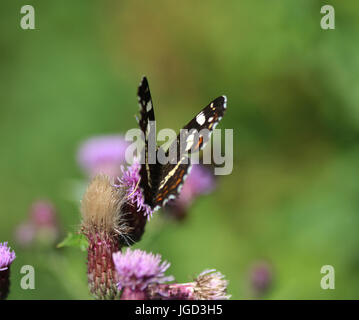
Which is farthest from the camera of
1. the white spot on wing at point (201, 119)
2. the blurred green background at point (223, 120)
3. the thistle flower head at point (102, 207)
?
the blurred green background at point (223, 120)

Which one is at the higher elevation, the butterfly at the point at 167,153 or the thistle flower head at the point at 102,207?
the butterfly at the point at 167,153

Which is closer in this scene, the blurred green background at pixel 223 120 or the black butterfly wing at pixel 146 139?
the black butterfly wing at pixel 146 139

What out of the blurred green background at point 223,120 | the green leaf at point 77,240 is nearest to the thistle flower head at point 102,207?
the green leaf at point 77,240

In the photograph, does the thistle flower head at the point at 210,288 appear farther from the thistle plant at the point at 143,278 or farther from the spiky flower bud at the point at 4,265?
the spiky flower bud at the point at 4,265

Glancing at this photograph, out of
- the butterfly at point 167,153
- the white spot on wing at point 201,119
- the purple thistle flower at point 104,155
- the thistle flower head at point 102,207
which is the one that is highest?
the purple thistle flower at point 104,155

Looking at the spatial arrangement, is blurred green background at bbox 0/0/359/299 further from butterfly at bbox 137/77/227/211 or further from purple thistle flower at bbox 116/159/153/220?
purple thistle flower at bbox 116/159/153/220

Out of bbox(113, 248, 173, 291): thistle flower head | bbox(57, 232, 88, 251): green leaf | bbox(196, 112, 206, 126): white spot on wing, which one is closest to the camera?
bbox(113, 248, 173, 291): thistle flower head

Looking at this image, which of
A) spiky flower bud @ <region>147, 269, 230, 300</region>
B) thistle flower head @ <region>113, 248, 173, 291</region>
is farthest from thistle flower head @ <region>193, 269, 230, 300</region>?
thistle flower head @ <region>113, 248, 173, 291</region>
